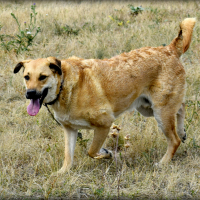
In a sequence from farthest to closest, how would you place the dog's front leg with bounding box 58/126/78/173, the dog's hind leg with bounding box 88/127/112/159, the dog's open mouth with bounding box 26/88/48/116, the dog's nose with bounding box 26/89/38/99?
1. the dog's front leg with bounding box 58/126/78/173
2. the dog's hind leg with bounding box 88/127/112/159
3. the dog's open mouth with bounding box 26/88/48/116
4. the dog's nose with bounding box 26/89/38/99

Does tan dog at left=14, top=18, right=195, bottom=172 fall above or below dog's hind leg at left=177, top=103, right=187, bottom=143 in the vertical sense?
above

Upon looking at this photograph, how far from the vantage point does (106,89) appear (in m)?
3.83

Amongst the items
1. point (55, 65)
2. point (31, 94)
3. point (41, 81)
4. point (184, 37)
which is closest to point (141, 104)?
point (184, 37)

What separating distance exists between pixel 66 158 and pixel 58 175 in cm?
43

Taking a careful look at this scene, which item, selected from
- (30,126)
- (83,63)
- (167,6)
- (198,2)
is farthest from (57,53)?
(198,2)

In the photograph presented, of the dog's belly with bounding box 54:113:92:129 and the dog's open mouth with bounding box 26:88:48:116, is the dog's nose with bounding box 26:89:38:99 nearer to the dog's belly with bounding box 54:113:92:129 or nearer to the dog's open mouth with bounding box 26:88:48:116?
the dog's open mouth with bounding box 26:88:48:116

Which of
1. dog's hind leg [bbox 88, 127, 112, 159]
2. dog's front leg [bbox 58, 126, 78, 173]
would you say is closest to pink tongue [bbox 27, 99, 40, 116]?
dog's front leg [bbox 58, 126, 78, 173]

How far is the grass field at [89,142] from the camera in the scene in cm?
338

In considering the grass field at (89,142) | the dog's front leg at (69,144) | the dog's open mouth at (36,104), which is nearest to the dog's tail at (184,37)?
the grass field at (89,142)

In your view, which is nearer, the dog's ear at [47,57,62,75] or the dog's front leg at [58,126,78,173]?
the dog's ear at [47,57,62,75]

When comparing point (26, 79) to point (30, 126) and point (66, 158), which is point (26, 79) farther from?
point (30, 126)

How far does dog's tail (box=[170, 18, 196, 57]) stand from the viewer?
4.14 meters

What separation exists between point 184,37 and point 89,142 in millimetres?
2156

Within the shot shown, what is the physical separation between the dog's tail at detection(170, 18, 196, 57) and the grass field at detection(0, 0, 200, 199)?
3.67ft
